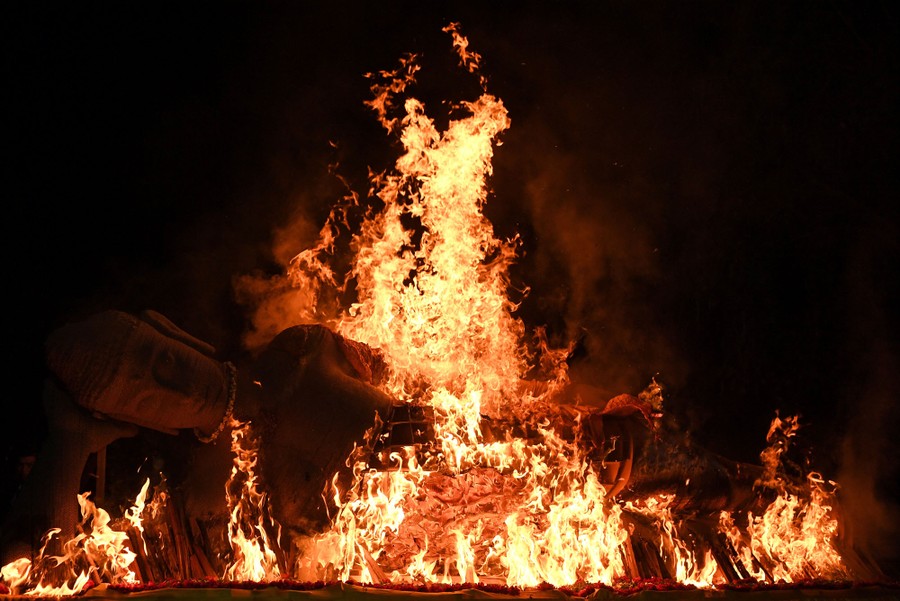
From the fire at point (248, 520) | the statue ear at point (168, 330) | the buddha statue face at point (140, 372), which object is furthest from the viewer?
the statue ear at point (168, 330)

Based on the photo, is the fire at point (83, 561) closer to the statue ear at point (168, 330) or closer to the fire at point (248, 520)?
the fire at point (248, 520)

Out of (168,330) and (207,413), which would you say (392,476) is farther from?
(168,330)

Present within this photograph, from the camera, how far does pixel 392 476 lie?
21.6 ft

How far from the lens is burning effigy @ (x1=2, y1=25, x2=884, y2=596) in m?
5.97

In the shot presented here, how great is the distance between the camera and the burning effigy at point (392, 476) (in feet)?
19.6

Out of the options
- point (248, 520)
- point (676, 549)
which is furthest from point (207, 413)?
point (676, 549)

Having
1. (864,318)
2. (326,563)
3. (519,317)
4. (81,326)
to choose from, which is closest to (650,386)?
(519,317)

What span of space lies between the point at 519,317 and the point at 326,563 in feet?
12.8

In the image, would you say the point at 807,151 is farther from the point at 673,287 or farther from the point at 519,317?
the point at 519,317

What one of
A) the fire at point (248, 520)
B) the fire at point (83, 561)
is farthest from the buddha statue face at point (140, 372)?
the fire at point (83, 561)

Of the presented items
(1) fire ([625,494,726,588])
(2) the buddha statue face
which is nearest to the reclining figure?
(2) the buddha statue face

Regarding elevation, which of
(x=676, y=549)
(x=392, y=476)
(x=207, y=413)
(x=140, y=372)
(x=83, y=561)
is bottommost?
(x=83, y=561)

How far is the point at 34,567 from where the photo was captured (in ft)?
18.1

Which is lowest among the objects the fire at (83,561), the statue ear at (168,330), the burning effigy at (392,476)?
the fire at (83,561)
